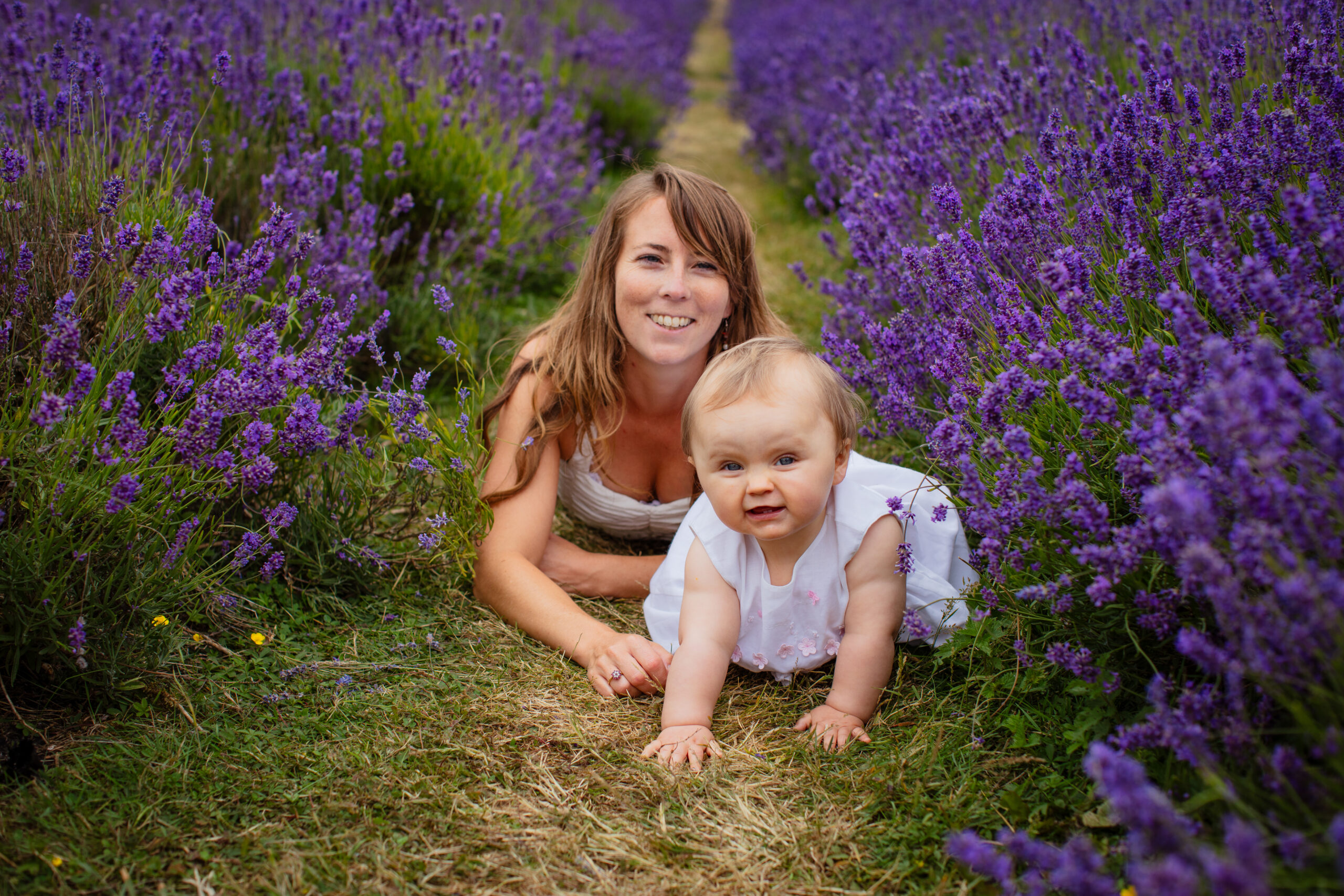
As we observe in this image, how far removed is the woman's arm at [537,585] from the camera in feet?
6.89

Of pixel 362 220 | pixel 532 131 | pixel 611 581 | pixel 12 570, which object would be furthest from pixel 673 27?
pixel 12 570

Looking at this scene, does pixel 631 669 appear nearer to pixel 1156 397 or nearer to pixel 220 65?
pixel 1156 397

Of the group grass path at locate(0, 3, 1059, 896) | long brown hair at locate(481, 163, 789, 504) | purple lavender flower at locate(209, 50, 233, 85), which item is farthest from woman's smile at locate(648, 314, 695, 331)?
purple lavender flower at locate(209, 50, 233, 85)

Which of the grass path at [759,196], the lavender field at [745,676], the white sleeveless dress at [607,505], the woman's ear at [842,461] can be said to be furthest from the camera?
the grass path at [759,196]

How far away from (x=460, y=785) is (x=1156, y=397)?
1351 mm

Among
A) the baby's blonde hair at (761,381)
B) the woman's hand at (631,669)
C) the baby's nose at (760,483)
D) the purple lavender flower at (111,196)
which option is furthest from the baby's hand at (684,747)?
the purple lavender flower at (111,196)

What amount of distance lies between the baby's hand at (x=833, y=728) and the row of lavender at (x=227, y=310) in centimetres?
99

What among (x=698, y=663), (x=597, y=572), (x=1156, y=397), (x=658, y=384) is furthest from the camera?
(x=658, y=384)

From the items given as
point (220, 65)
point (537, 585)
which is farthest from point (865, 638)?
point (220, 65)

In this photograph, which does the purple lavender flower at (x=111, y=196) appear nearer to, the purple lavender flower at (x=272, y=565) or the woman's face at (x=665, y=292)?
the purple lavender flower at (x=272, y=565)

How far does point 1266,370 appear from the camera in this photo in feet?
3.93

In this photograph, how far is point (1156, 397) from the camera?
1.34 metres

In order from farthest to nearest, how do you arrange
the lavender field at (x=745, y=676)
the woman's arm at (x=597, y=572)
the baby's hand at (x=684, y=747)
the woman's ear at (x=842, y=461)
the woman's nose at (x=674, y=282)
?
the woman's arm at (x=597, y=572) → the woman's nose at (x=674, y=282) → the woman's ear at (x=842, y=461) → the baby's hand at (x=684, y=747) → the lavender field at (x=745, y=676)

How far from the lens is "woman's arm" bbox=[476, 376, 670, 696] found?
2102 millimetres
